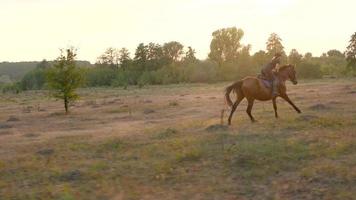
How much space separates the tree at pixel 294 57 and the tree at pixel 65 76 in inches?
2206

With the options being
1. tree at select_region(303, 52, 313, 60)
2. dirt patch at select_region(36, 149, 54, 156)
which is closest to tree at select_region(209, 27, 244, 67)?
tree at select_region(303, 52, 313, 60)

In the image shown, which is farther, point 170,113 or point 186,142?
point 170,113

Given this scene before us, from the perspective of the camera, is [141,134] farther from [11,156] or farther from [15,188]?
[15,188]

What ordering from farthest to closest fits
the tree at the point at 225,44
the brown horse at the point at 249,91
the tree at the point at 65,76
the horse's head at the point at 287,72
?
the tree at the point at 225,44
the tree at the point at 65,76
the horse's head at the point at 287,72
the brown horse at the point at 249,91

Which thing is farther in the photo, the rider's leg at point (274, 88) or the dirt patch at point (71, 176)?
the rider's leg at point (274, 88)

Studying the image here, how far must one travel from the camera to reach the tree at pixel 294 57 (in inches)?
3282

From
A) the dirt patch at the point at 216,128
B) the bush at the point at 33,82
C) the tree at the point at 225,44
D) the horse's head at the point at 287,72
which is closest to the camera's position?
the dirt patch at the point at 216,128

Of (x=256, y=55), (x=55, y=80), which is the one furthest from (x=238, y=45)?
(x=55, y=80)

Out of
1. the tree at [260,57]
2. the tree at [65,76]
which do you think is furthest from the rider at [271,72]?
Answer: the tree at [260,57]

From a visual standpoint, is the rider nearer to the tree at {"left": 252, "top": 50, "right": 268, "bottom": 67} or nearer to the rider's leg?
the rider's leg

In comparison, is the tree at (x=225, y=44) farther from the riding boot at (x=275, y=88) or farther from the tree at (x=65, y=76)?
the riding boot at (x=275, y=88)

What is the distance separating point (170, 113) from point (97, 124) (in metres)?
5.01

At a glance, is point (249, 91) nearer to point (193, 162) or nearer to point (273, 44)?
point (193, 162)

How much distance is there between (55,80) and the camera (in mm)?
31641
